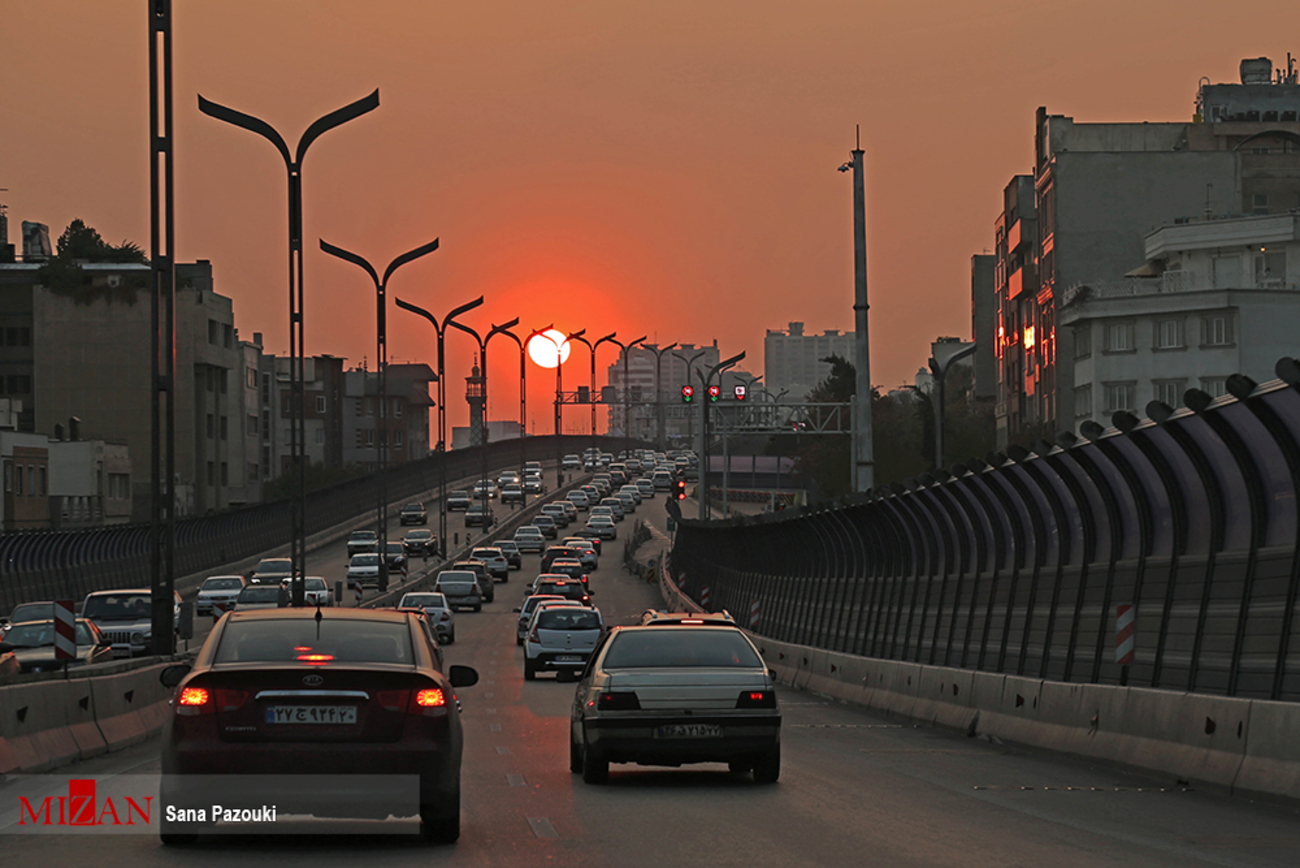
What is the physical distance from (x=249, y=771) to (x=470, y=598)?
61.1m

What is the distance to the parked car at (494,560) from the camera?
295 ft

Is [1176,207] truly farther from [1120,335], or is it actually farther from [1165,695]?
[1165,695]

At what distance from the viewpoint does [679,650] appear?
1652 centimetres

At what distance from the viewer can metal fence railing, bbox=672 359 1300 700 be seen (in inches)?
666

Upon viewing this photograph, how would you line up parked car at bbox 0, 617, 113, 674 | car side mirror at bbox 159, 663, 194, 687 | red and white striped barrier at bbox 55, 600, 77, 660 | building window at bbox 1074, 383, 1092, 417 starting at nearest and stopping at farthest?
car side mirror at bbox 159, 663, 194, 687, red and white striped barrier at bbox 55, 600, 77, 660, parked car at bbox 0, 617, 113, 674, building window at bbox 1074, 383, 1092, 417

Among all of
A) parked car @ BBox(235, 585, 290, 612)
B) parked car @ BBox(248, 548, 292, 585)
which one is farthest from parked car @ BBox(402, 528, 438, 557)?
parked car @ BBox(235, 585, 290, 612)

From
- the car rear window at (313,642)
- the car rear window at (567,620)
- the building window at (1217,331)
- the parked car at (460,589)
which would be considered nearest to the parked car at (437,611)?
the car rear window at (567,620)

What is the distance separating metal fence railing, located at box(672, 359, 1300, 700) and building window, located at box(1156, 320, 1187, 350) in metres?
58.2

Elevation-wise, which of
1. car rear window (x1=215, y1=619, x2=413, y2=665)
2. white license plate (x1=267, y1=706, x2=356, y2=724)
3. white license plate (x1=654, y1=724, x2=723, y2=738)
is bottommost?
white license plate (x1=654, y1=724, x2=723, y2=738)

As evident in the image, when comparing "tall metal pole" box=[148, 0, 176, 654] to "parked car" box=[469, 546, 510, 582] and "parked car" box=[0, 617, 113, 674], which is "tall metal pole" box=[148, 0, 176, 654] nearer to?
"parked car" box=[0, 617, 113, 674]

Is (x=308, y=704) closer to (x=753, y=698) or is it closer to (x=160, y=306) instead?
(x=753, y=698)

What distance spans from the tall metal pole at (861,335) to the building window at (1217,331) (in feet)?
178

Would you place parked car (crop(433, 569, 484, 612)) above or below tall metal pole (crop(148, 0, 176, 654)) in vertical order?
below

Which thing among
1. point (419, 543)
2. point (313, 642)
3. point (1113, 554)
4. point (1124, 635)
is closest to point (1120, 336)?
point (419, 543)
